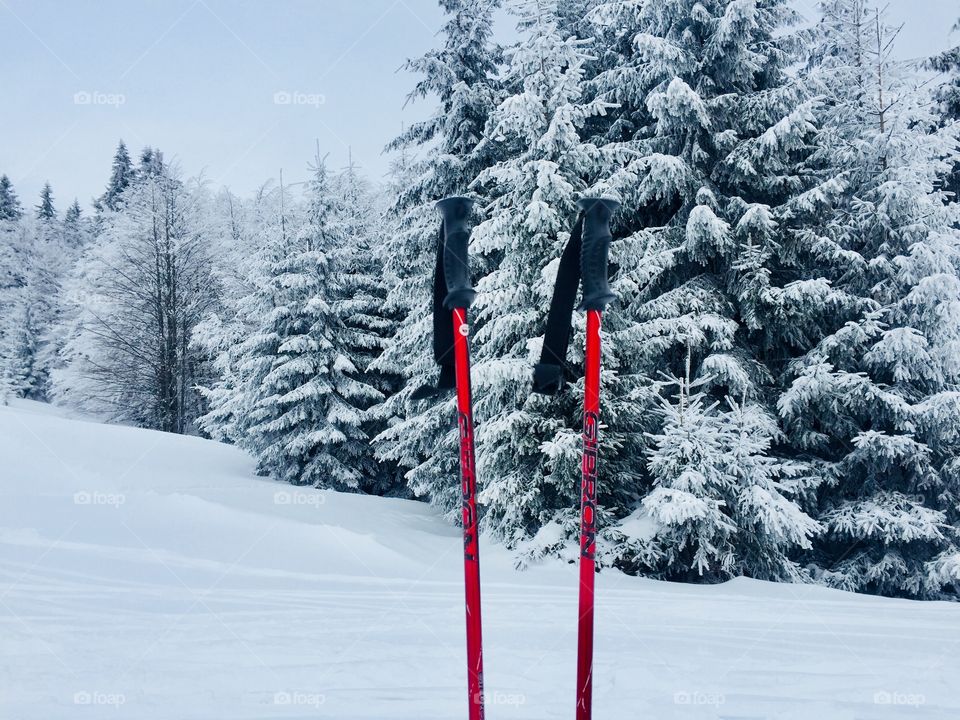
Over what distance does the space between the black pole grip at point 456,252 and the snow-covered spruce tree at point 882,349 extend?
10007 millimetres

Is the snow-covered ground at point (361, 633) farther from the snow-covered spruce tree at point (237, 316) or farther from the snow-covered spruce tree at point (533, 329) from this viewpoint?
the snow-covered spruce tree at point (237, 316)

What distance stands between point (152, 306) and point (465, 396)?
24.0 metres

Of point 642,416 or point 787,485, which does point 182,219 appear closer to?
point 642,416

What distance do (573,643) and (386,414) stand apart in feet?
34.3

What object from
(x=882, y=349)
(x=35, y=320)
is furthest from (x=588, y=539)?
(x=35, y=320)

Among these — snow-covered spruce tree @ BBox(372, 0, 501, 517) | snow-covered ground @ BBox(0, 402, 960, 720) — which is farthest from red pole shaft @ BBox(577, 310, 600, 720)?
snow-covered spruce tree @ BBox(372, 0, 501, 517)

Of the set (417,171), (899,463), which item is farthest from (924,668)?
(417,171)

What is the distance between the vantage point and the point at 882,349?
10.7 meters

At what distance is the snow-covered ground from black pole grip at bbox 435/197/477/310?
222 centimetres

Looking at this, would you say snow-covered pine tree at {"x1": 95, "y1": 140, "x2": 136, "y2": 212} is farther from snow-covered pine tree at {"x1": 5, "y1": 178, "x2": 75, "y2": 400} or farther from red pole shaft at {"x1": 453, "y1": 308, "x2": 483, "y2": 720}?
red pole shaft at {"x1": 453, "y1": 308, "x2": 483, "y2": 720}

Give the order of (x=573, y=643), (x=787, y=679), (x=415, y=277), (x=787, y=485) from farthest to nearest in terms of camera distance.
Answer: (x=415, y=277) → (x=787, y=485) → (x=573, y=643) → (x=787, y=679)

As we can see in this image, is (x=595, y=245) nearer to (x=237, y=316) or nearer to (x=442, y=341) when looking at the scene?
(x=442, y=341)

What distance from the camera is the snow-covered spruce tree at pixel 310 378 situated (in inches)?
611

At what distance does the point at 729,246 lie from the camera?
1156 cm
